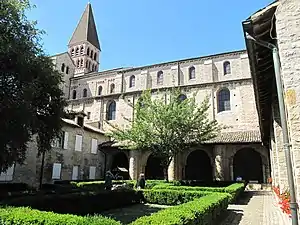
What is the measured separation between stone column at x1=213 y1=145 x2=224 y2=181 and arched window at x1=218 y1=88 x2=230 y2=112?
673 cm

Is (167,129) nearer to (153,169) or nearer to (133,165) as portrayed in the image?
(133,165)

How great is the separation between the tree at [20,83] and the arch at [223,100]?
72.4 ft

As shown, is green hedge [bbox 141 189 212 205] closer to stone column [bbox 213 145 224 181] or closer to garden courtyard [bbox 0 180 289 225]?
garden courtyard [bbox 0 180 289 225]

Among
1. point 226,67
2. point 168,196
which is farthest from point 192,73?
point 168,196

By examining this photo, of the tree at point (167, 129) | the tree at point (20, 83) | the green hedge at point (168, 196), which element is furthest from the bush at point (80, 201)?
the tree at point (167, 129)

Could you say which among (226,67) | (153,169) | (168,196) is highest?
(226,67)

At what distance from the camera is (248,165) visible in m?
27.9

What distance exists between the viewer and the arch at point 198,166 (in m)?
29.5

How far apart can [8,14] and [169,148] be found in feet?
48.7

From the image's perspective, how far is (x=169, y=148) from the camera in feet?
71.3

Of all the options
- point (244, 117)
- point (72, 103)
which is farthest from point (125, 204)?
point (72, 103)

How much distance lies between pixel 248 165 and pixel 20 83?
948 inches

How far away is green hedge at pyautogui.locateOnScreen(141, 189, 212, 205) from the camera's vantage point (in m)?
13.8

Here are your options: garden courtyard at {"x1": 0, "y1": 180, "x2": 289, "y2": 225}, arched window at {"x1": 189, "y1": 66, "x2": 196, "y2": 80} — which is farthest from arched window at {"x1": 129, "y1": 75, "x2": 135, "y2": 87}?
garden courtyard at {"x1": 0, "y1": 180, "x2": 289, "y2": 225}
